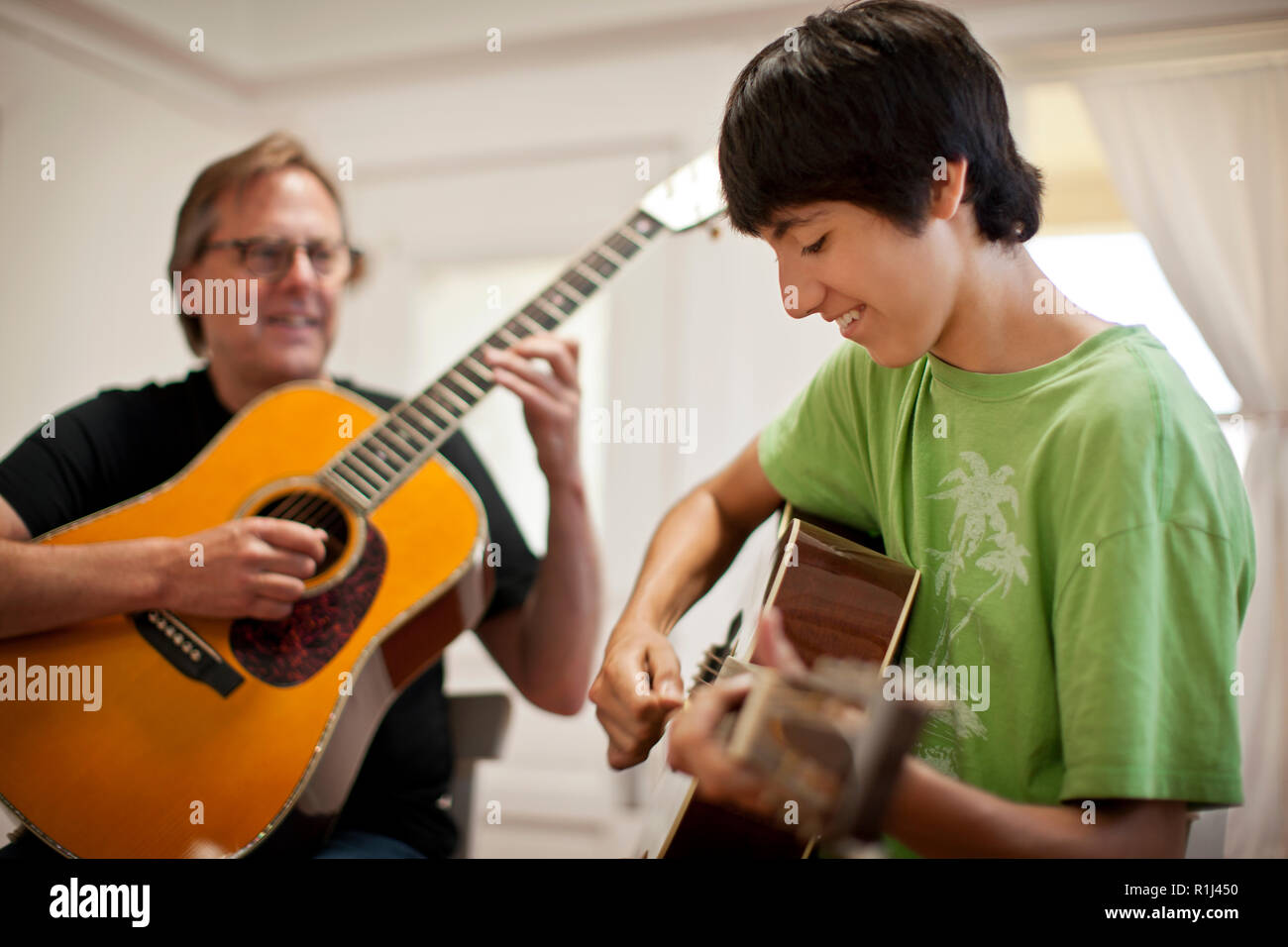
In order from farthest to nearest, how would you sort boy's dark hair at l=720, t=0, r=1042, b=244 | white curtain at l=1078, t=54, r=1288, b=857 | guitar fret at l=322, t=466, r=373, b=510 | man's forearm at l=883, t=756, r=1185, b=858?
white curtain at l=1078, t=54, r=1288, b=857
guitar fret at l=322, t=466, r=373, b=510
boy's dark hair at l=720, t=0, r=1042, b=244
man's forearm at l=883, t=756, r=1185, b=858

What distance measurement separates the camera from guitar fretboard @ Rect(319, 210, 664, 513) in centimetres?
122

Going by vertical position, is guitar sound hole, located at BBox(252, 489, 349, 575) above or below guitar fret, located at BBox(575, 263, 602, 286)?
below

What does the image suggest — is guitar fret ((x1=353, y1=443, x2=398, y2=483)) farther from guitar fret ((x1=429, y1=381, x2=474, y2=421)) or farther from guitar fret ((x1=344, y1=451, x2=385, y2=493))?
guitar fret ((x1=429, y1=381, x2=474, y2=421))

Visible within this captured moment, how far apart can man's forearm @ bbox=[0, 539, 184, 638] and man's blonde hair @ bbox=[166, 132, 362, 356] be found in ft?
1.78

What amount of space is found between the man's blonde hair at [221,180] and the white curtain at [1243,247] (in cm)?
149

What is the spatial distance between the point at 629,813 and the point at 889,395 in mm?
1387

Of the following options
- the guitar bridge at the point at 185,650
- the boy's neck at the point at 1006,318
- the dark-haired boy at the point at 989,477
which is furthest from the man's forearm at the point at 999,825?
the guitar bridge at the point at 185,650

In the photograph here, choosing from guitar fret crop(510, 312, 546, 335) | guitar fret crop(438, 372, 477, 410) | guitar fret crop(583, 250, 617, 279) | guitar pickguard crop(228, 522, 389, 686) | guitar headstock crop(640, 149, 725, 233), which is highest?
guitar headstock crop(640, 149, 725, 233)

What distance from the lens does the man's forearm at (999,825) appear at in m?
0.68

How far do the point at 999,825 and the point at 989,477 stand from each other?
1.09ft

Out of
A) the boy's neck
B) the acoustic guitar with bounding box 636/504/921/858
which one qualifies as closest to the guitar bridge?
the acoustic guitar with bounding box 636/504/921/858

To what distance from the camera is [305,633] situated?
1137 mm

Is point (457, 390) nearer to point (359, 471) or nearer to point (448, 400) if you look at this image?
point (448, 400)

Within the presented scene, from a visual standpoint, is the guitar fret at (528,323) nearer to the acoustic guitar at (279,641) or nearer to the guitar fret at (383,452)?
the acoustic guitar at (279,641)
